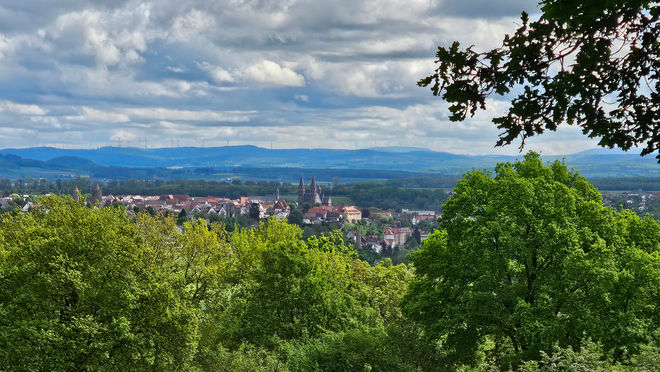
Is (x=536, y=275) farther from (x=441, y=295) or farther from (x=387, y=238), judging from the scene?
(x=387, y=238)

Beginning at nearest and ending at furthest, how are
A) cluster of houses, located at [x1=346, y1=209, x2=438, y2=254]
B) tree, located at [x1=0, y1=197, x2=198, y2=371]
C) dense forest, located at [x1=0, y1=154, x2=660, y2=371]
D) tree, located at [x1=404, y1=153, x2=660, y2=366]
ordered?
tree, located at [x1=0, y1=197, x2=198, y2=371], dense forest, located at [x1=0, y1=154, x2=660, y2=371], tree, located at [x1=404, y1=153, x2=660, y2=366], cluster of houses, located at [x1=346, y1=209, x2=438, y2=254]

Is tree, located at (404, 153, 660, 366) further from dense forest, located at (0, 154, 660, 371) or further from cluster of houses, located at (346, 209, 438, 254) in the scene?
cluster of houses, located at (346, 209, 438, 254)

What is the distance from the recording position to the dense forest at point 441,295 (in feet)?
65.6

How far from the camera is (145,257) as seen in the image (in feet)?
75.7

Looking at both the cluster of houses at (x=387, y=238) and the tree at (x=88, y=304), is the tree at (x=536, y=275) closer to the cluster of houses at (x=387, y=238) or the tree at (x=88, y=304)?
the tree at (x=88, y=304)

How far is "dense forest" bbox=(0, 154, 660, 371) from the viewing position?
2000 cm

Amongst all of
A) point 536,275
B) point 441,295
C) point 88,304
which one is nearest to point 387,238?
point 441,295

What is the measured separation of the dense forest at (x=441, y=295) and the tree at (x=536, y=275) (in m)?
0.05

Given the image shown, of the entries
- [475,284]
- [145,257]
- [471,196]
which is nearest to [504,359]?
[475,284]

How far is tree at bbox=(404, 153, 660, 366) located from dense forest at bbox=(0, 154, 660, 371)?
5 cm

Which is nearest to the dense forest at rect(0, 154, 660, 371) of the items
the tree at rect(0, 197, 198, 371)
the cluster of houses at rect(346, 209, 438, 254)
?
the tree at rect(0, 197, 198, 371)

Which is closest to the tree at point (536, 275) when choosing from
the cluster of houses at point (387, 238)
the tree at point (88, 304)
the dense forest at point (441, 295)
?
the dense forest at point (441, 295)

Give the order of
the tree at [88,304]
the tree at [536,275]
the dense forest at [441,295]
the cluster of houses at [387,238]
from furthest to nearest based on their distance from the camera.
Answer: the cluster of houses at [387,238], the tree at [536,275], the dense forest at [441,295], the tree at [88,304]

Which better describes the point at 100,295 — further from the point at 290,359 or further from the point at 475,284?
the point at 475,284
